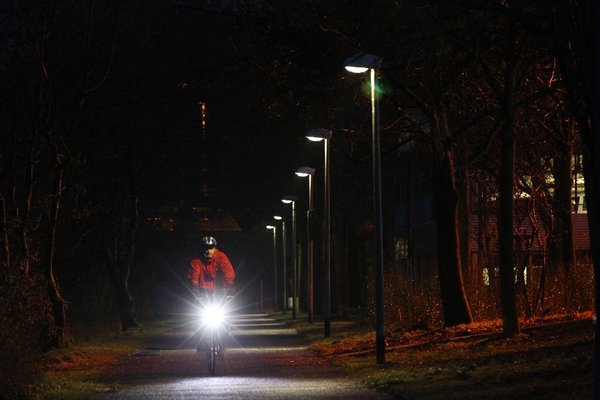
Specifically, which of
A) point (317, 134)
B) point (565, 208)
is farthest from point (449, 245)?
point (317, 134)

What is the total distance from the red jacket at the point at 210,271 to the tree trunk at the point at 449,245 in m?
9.06

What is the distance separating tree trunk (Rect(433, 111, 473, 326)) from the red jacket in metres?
9.06

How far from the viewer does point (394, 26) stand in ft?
65.9

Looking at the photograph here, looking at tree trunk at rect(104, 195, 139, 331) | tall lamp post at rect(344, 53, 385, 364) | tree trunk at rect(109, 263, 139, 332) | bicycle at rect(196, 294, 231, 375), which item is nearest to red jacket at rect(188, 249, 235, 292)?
bicycle at rect(196, 294, 231, 375)

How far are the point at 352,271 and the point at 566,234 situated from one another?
130ft

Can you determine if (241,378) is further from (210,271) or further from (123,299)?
(123,299)

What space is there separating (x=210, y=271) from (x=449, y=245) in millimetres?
9798

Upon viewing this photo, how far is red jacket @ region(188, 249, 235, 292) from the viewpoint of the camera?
892 inches

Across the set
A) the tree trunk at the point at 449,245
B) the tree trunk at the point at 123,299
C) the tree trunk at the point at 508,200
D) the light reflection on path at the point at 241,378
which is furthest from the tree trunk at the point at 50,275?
the tree trunk at the point at 123,299

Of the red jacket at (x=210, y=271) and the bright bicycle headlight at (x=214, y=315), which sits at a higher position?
the red jacket at (x=210, y=271)

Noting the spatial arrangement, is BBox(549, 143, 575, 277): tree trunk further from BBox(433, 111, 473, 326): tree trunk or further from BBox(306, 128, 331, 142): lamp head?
BBox(306, 128, 331, 142): lamp head

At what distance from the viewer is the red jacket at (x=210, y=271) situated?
22.7 meters

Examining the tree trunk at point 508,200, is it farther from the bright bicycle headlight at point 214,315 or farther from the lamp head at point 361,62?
Answer: the bright bicycle headlight at point 214,315

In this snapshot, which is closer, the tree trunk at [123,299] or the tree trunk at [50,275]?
the tree trunk at [50,275]
